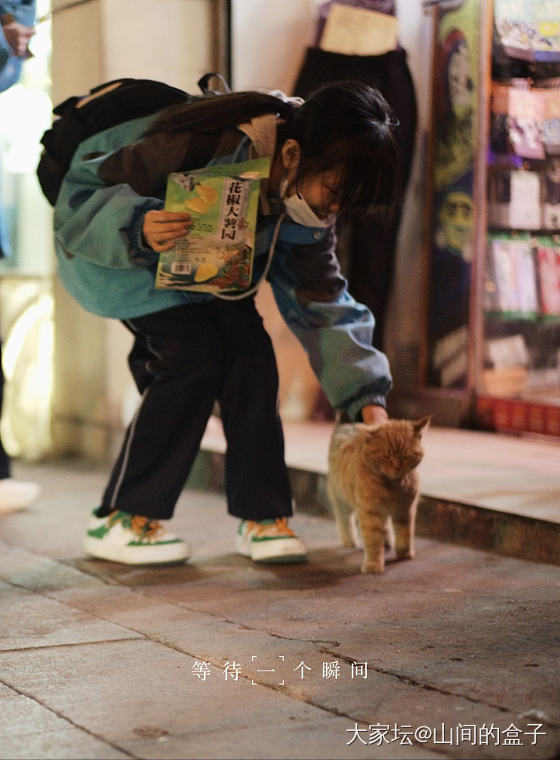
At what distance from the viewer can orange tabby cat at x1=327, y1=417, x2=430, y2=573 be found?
122 inches

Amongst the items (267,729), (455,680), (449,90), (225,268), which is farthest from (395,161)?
(449,90)

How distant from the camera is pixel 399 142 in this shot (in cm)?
482

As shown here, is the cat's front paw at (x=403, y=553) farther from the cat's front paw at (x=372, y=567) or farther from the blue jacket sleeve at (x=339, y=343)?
the blue jacket sleeve at (x=339, y=343)

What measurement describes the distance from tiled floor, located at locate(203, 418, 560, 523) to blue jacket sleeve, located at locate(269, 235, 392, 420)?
21.6 inches

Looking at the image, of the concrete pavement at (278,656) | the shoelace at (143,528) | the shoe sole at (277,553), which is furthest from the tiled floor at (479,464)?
the shoelace at (143,528)

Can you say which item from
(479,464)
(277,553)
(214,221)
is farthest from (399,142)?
(277,553)

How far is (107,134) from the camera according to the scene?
308cm

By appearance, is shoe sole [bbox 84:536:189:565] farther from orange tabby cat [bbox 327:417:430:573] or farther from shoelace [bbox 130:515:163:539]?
orange tabby cat [bbox 327:417:430:573]

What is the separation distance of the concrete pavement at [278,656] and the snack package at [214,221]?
2.85 ft

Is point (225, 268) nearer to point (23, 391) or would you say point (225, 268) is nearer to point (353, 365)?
point (353, 365)

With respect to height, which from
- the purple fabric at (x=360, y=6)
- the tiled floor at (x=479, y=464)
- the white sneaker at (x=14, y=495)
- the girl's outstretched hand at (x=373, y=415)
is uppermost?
the purple fabric at (x=360, y=6)

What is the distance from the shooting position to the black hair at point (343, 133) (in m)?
2.78

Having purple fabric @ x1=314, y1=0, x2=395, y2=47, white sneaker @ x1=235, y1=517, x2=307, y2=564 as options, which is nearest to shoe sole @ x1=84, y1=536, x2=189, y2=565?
white sneaker @ x1=235, y1=517, x2=307, y2=564

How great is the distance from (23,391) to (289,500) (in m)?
2.21
